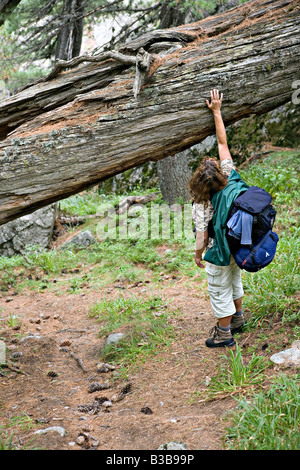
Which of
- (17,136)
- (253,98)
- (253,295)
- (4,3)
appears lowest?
(253,295)

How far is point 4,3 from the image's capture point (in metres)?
4.43

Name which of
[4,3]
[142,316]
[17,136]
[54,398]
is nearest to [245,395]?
[54,398]

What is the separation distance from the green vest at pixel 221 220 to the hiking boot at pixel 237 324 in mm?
955

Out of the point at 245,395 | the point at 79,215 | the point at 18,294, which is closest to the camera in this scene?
the point at 245,395

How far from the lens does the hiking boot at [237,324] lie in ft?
15.3

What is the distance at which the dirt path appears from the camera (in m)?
3.25

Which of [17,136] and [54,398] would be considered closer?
[54,398]

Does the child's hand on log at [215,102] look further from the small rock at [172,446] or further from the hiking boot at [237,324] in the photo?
the small rock at [172,446]

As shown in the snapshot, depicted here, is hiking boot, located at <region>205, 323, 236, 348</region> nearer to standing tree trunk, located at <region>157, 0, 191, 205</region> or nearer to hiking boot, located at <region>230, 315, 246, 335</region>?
hiking boot, located at <region>230, 315, 246, 335</region>

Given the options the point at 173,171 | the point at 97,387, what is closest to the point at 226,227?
the point at 97,387

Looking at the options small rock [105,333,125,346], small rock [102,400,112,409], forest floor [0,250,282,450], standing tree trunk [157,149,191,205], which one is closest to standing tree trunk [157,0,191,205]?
standing tree trunk [157,149,191,205]

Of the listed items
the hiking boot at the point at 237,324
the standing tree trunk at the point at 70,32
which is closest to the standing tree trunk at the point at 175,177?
the standing tree trunk at the point at 70,32
